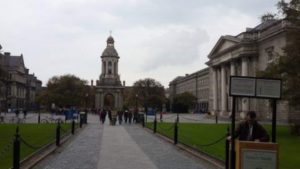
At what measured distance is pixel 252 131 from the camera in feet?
40.8

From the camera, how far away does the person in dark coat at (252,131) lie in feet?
40.7

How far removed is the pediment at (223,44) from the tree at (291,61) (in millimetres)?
49880

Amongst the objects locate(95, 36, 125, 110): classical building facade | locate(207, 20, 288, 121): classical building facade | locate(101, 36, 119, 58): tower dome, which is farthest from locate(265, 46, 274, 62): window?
locate(95, 36, 125, 110): classical building facade

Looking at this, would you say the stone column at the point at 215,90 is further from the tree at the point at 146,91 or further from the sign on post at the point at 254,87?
the sign on post at the point at 254,87

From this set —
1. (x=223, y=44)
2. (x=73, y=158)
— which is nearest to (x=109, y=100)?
(x=223, y=44)

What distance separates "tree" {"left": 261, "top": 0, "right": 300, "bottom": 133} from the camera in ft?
114

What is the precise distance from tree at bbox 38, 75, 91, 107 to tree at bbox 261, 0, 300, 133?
9053 centimetres

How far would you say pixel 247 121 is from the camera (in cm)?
1248

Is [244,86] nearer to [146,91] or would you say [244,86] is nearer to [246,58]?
[246,58]

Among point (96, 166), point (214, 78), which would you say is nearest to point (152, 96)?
point (214, 78)

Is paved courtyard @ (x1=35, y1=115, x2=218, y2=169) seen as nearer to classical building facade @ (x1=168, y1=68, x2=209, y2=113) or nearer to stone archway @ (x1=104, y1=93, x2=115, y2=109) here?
stone archway @ (x1=104, y1=93, x2=115, y2=109)

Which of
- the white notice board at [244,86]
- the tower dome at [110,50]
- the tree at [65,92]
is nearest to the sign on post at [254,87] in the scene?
the white notice board at [244,86]

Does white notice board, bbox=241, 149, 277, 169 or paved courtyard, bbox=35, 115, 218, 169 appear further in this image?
paved courtyard, bbox=35, 115, 218, 169

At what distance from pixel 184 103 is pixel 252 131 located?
435ft
